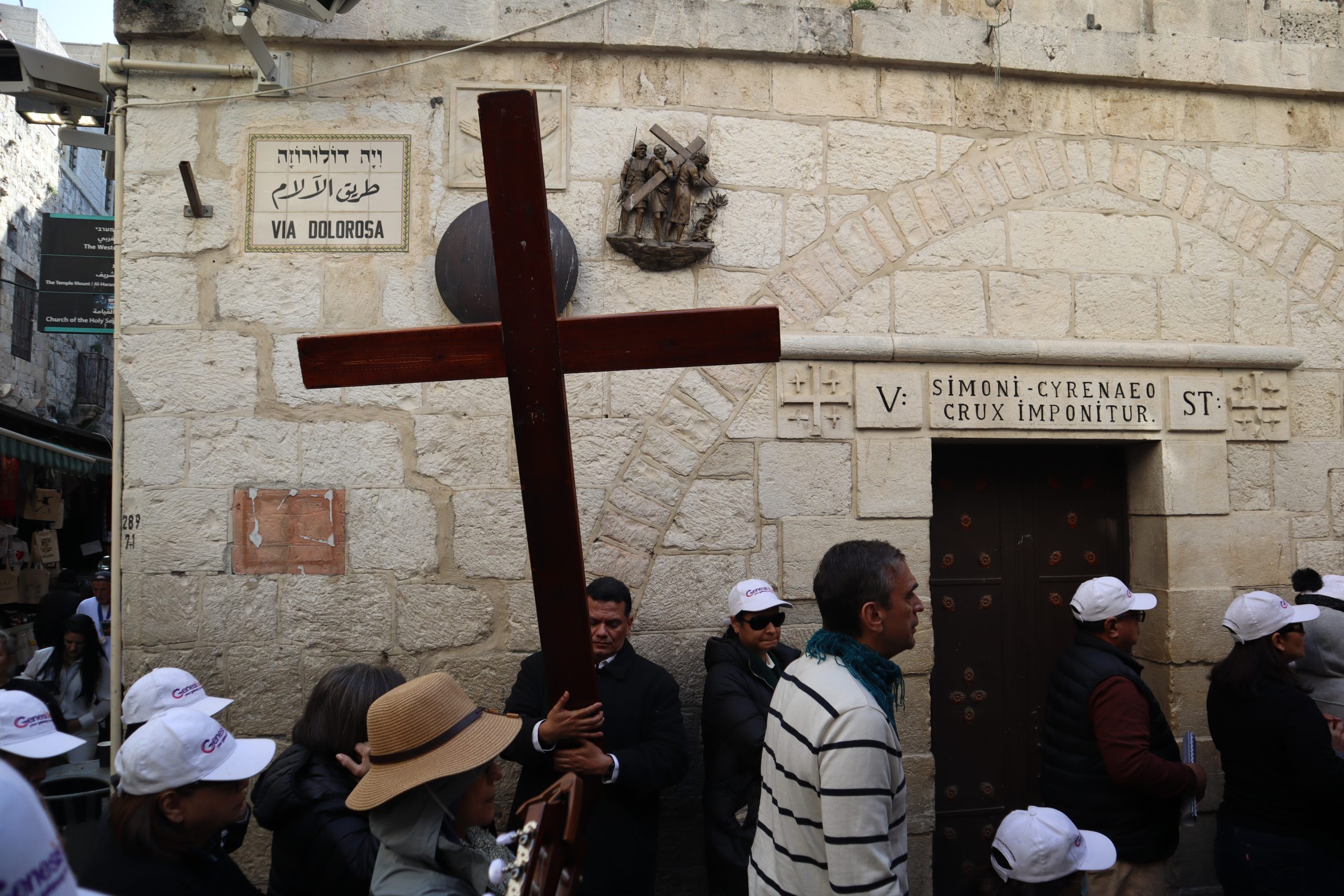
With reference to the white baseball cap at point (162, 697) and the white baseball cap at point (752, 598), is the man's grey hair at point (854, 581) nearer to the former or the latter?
the white baseball cap at point (752, 598)

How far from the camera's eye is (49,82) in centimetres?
420

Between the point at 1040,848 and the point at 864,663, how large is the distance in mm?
664

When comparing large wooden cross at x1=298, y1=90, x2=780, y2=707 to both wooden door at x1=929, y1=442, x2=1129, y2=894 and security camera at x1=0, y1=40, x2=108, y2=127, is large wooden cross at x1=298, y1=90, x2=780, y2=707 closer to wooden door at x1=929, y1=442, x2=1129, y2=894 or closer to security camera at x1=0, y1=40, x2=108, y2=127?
wooden door at x1=929, y1=442, x2=1129, y2=894

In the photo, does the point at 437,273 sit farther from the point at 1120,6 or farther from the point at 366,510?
the point at 1120,6

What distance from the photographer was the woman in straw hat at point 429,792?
1820 mm

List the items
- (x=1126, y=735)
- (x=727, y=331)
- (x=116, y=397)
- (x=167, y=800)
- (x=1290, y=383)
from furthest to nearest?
(x=1290, y=383)
(x=116, y=397)
(x=1126, y=735)
(x=727, y=331)
(x=167, y=800)

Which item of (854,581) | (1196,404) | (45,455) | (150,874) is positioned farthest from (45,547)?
(1196,404)

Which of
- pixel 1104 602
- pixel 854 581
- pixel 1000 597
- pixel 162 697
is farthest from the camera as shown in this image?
pixel 1000 597

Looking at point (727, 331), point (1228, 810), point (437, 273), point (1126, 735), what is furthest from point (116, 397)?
point (1228, 810)

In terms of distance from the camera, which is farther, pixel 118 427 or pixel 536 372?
pixel 118 427

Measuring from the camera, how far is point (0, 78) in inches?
162

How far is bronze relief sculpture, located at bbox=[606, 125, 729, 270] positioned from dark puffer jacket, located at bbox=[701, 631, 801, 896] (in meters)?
1.74

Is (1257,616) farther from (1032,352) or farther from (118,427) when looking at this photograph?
(118,427)

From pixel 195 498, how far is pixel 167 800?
7.33ft
